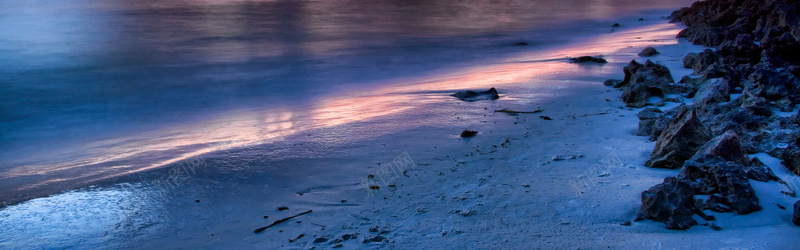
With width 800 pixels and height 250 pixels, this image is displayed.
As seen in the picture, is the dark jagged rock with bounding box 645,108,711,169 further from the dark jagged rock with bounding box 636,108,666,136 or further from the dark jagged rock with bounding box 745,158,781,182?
A: the dark jagged rock with bounding box 636,108,666,136

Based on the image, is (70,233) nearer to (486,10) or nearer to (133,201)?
(133,201)

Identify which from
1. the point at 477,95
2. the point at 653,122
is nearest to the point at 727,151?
the point at 653,122

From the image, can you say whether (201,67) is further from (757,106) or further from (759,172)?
(759,172)

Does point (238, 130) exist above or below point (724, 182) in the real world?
above

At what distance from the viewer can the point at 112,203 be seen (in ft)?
9.75

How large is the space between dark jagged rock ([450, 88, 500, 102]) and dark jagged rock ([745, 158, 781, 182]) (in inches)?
106

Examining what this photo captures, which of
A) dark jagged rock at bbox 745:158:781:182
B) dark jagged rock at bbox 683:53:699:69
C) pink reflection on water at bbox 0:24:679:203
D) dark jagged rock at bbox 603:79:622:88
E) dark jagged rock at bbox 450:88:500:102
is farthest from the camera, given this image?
dark jagged rock at bbox 683:53:699:69

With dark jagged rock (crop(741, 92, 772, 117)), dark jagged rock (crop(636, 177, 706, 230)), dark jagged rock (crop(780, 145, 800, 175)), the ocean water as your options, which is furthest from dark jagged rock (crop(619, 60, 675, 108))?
dark jagged rock (crop(636, 177, 706, 230))

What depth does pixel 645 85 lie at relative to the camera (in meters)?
4.60

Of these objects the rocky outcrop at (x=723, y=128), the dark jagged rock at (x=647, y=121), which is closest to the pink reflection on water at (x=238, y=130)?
the rocky outcrop at (x=723, y=128)

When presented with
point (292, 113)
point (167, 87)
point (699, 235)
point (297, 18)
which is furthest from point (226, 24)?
point (699, 235)

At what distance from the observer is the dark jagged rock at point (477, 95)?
523 centimetres

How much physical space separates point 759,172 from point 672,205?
0.66 meters

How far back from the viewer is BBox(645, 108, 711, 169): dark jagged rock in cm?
290
